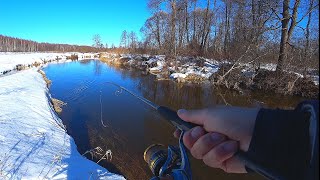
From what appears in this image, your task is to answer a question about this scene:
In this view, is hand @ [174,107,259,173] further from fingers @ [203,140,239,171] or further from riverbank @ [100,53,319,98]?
riverbank @ [100,53,319,98]

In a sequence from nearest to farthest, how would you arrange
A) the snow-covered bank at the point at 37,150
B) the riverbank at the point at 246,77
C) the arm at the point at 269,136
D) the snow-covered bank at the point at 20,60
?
1. the arm at the point at 269,136
2. the snow-covered bank at the point at 37,150
3. the riverbank at the point at 246,77
4. the snow-covered bank at the point at 20,60

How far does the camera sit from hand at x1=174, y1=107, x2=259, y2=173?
895mm

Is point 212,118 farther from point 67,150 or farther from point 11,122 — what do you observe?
point 11,122

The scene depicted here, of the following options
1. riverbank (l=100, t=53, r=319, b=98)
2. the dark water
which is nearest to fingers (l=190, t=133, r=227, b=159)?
the dark water

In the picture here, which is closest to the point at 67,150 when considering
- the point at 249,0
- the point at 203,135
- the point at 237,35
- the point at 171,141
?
the point at 171,141

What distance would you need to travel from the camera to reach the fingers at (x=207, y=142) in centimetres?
99

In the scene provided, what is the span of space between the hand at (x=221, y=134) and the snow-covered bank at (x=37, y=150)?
4.28m

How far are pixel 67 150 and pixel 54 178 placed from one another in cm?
163

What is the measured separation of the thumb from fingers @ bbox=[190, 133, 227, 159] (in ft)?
0.24

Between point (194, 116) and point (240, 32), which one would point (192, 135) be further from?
point (240, 32)

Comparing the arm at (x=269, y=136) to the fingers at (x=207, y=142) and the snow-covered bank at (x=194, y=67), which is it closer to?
the fingers at (x=207, y=142)

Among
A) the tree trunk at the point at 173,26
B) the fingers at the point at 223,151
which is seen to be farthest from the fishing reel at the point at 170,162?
the tree trunk at the point at 173,26

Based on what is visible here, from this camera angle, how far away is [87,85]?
16.8 m

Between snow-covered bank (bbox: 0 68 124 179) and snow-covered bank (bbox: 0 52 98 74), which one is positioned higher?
snow-covered bank (bbox: 0 52 98 74)
